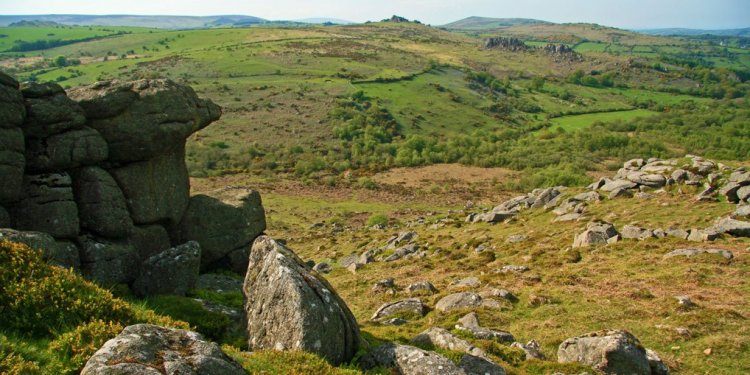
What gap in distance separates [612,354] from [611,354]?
0.04 metres

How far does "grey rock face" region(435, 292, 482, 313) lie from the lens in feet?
102

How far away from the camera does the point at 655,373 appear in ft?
66.9

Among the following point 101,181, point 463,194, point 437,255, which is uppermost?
point 101,181

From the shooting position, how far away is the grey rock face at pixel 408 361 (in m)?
16.2

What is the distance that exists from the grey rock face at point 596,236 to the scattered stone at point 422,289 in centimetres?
1426

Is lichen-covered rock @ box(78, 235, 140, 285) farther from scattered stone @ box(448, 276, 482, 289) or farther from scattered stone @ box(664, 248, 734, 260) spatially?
scattered stone @ box(664, 248, 734, 260)

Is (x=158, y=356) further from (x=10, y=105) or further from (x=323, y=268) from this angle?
(x=323, y=268)

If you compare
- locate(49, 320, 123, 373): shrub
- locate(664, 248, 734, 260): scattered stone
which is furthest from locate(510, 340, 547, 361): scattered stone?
locate(664, 248, 734, 260): scattered stone

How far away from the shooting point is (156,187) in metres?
29.9

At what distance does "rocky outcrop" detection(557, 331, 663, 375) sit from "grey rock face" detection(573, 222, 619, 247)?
22859 millimetres

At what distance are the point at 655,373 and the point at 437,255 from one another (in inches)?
1195

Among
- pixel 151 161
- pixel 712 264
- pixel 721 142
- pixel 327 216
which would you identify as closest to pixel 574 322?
pixel 712 264

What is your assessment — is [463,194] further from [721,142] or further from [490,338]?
[721,142]

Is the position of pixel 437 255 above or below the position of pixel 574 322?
below
